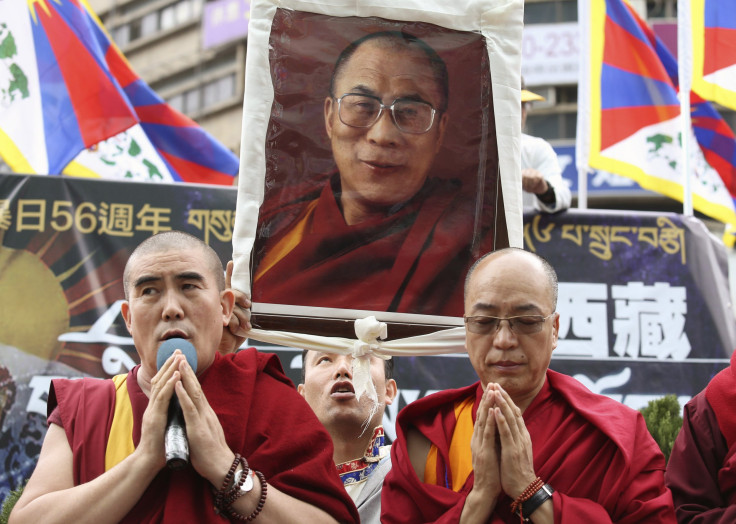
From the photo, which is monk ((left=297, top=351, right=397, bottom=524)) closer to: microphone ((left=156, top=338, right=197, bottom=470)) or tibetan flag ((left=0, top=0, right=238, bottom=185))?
microphone ((left=156, top=338, right=197, bottom=470))

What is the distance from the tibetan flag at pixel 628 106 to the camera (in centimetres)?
675

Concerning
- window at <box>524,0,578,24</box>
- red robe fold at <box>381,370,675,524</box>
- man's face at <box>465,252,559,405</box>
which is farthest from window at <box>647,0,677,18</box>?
red robe fold at <box>381,370,675,524</box>

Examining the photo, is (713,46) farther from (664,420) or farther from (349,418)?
(349,418)

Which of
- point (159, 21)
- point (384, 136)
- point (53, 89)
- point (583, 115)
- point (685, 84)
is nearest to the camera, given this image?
point (384, 136)

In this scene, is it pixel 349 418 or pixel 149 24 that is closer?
pixel 349 418

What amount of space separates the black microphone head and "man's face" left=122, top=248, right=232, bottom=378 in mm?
78

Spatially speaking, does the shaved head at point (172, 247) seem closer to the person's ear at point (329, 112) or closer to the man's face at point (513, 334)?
the person's ear at point (329, 112)

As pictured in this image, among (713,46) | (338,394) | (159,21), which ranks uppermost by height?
(159,21)

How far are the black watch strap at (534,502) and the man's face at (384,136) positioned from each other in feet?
3.88

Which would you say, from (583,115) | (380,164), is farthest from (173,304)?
(583,115)

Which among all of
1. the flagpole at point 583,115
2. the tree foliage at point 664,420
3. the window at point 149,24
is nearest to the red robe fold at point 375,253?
the tree foliage at point 664,420

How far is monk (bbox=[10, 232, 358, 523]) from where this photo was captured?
2.60 metres

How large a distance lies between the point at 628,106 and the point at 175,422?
5.13 m

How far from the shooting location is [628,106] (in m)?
6.89
